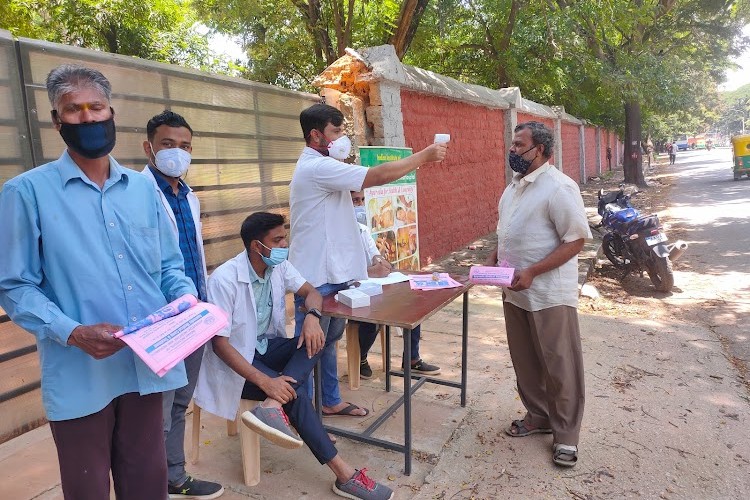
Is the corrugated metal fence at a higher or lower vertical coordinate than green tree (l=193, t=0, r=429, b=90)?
lower

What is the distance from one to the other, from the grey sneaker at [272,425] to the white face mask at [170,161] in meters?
1.17

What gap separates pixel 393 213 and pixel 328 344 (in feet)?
7.57

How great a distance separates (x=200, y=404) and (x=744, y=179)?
20837 millimetres

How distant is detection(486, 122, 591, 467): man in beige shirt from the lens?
9.23 ft

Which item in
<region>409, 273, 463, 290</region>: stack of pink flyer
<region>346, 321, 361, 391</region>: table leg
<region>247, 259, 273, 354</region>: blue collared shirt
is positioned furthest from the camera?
<region>346, 321, 361, 391</region>: table leg

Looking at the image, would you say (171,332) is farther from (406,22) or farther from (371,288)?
(406,22)

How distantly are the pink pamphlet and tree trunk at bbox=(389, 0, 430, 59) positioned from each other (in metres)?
6.46

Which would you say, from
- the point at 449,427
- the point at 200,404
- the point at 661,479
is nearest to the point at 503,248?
the point at 449,427

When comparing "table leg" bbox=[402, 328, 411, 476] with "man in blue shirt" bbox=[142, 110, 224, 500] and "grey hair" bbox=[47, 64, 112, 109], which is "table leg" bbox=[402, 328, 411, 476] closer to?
"man in blue shirt" bbox=[142, 110, 224, 500]

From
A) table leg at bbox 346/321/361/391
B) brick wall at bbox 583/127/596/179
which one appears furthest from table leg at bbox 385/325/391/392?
brick wall at bbox 583/127/596/179

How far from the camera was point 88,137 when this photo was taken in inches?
66.1

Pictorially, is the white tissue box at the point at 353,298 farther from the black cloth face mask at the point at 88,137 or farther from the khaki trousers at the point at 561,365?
the black cloth face mask at the point at 88,137

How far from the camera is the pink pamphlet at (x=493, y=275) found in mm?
2785

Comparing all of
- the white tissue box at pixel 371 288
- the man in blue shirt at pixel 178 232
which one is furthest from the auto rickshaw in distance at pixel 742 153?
the man in blue shirt at pixel 178 232
